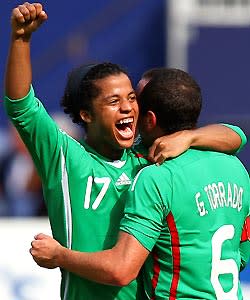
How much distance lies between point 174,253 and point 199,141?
467 millimetres

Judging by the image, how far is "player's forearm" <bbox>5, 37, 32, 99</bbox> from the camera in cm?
389

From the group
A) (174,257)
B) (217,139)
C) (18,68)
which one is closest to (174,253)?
(174,257)

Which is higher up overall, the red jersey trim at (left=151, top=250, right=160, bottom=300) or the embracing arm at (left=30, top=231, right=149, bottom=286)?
the embracing arm at (left=30, top=231, right=149, bottom=286)

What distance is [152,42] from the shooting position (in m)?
13.6

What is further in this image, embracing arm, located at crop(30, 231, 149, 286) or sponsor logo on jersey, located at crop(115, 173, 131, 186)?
sponsor logo on jersey, located at crop(115, 173, 131, 186)

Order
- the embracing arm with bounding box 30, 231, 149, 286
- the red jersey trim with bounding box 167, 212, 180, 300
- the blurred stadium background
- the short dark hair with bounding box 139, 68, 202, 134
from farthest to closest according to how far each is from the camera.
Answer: the blurred stadium background
the short dark hair with bounding box 139, 68, 202, 134
the red jersey trim with bounding box 167, 212, 180, 300
the embracing arm with bounding box 30, 231, 149, 286

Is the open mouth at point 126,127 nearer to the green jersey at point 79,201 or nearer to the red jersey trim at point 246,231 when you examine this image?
the green jersey at point 79,201

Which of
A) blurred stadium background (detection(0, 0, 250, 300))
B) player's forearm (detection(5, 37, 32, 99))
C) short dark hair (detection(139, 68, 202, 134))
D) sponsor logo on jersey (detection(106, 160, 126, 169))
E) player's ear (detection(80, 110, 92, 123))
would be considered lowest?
blurred stadium background (detection(0, 0, 250, 300))

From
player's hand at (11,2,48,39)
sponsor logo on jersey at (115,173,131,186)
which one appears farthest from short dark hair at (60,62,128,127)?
player's hand at (11,2,48,39)

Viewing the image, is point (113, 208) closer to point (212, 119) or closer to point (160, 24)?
point (212, 119)

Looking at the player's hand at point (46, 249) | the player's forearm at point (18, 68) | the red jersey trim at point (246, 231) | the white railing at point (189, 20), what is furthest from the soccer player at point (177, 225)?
the white railing at point (189, 20)

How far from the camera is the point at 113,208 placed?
162 inches

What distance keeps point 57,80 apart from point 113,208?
9.48 metres

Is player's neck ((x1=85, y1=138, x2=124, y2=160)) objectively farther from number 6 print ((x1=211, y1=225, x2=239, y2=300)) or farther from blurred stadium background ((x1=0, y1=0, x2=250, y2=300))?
blurred stadium background ((x1=0, y1=0, x2=250, y2=300))
